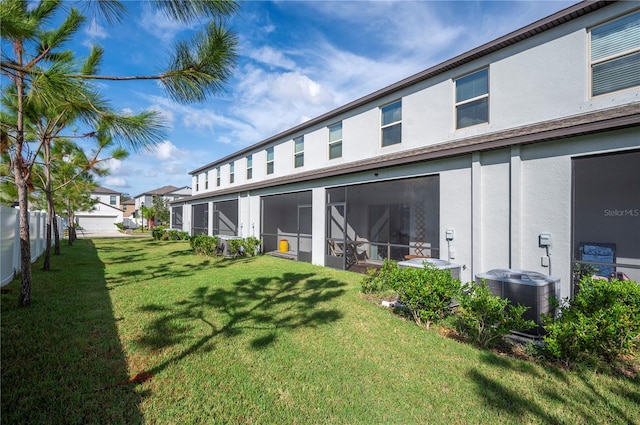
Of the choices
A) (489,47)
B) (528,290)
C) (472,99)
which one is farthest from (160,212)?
(528,290)

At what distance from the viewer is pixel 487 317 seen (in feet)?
14.3

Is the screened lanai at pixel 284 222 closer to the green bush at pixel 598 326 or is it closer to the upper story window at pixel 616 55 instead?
the upper story window at pixel 616 55

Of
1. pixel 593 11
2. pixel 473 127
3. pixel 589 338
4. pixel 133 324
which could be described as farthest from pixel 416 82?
pixel 133 324

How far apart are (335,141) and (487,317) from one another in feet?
28.9

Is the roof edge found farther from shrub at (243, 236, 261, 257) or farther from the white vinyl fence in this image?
the white vinyl fence

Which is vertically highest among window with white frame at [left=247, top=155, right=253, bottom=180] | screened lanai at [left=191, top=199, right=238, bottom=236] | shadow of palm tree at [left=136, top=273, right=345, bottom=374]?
window with white frame at [left=247, top=155, right=253, bottom=180]

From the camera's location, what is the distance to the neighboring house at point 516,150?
544cm

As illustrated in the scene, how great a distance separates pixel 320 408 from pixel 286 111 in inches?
563

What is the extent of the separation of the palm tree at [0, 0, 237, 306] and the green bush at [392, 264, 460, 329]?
14.3 feet

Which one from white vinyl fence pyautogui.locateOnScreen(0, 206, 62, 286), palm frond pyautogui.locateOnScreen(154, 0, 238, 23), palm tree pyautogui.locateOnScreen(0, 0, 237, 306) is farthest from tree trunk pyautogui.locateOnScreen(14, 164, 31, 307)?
palm frond pyautogui.locateOnScreen(154, 0, 238, 23)

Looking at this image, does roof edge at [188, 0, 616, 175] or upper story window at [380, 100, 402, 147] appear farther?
upper story window at [380, 100, 402, 147]

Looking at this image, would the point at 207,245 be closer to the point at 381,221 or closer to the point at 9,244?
the point at 9,244

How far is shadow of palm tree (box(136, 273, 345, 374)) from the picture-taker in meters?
4.46

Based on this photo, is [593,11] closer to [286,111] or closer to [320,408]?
[320,408]
